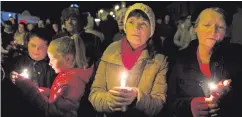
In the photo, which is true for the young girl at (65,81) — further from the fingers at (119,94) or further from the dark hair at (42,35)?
the fingers at (119,94)

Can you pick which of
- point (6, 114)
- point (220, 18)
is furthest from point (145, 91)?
point (6, 114)

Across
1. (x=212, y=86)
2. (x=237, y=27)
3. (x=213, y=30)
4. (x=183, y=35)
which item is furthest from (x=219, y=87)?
(x=183, y=35)

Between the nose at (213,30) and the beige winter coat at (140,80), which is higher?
the nose at (213,30)

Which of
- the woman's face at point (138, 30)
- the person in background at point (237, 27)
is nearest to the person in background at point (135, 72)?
the woman's face at point (138, 30)

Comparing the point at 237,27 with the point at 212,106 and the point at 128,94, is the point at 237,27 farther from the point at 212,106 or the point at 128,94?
the point at 128,94

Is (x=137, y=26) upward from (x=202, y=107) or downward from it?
upward

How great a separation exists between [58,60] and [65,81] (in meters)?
0.24

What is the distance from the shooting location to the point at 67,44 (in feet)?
12.3

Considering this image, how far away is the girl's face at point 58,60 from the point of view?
12.1 ft

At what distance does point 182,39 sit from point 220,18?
4598 millimetres

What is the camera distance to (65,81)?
3.58 metres

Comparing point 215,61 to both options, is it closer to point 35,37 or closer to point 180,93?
point 180,93

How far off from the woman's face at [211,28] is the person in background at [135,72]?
1.35 ft

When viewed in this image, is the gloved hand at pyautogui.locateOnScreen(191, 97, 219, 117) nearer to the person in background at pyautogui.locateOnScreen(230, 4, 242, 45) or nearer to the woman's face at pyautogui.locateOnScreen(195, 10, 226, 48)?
the woman's face at pyautogui.locateOnScreen(195, 10, 226, 48)
